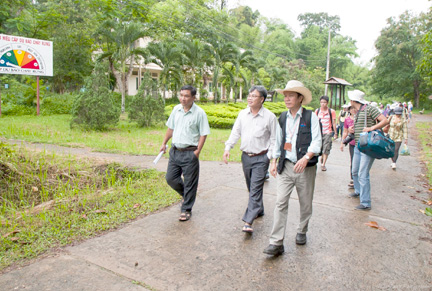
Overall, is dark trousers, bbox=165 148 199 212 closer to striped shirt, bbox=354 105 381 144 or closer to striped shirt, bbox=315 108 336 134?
striped shirt, bbox=354 105 381 144

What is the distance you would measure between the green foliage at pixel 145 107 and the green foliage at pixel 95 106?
51.1 inches

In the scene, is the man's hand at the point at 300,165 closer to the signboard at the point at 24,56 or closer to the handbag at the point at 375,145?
the handbag at the point at 375,145

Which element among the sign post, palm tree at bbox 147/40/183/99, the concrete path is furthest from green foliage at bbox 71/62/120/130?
palm tree at bbox 147/40/183/99

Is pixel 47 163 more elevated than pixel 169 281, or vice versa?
pixel 47 163

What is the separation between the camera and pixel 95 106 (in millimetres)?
12469

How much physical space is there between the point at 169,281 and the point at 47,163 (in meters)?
4.63

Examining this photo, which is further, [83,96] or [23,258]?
[83,96]

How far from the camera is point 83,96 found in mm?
12484

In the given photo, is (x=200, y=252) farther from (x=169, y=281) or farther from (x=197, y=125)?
(x=197, y=125)

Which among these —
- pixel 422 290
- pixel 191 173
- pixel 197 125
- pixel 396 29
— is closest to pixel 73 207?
pixel 191 173

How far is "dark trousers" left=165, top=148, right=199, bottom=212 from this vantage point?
4.29 m

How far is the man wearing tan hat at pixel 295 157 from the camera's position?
3.38 meters

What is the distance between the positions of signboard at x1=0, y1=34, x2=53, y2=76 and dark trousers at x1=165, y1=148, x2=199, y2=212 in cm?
1392

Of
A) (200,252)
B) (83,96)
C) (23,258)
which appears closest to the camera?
(23,258)
